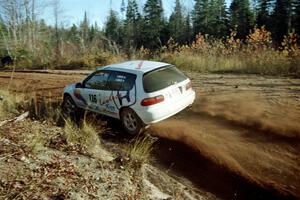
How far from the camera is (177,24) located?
215 feet

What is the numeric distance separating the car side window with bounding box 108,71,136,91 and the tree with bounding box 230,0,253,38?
2070 inches

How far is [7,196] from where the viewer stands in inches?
151

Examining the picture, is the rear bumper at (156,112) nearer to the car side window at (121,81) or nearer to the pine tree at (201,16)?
the car side window at (121,81)

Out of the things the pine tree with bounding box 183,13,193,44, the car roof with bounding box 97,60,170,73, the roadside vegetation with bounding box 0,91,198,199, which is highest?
the pine tree with bounding box 183,13,193,44

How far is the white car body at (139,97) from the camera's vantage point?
271 inches

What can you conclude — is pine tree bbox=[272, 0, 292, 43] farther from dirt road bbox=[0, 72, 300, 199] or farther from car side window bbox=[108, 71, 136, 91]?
car side window bbox=[108, 71, 136, 91]

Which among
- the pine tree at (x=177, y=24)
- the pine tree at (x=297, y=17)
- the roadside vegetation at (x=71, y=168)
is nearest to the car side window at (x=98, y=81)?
the roadside vegetation at (x=71, y=168)

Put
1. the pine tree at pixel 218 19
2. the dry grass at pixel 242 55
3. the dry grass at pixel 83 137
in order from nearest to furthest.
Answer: the dry grass at pixel 83 137
the dry grass at pixel 242 55
the pine tree at pixel 218 19

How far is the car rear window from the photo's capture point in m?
6.93

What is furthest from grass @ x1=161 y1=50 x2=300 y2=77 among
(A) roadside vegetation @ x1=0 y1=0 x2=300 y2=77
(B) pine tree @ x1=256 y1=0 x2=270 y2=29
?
(B) pine tree @ x1=256 y1=0 x2=270 y2=29

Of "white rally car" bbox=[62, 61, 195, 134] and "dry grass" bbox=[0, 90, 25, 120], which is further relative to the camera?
"dry grass" bbox=[0, 90, 25, 120]

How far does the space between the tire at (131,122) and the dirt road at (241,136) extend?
1.43ft

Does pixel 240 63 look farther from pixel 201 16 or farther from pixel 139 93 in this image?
pixel 201 16

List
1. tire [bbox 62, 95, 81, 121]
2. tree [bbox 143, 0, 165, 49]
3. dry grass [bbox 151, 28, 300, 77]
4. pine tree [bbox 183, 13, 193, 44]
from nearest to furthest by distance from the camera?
tire [bbox 62, 95, 81, 121]
dry grass [bbox 151, 28, 300, 77]
pine tree [bbox 183, 13, 193, 44]
tree [bbox 143, 0, 165, 49]
